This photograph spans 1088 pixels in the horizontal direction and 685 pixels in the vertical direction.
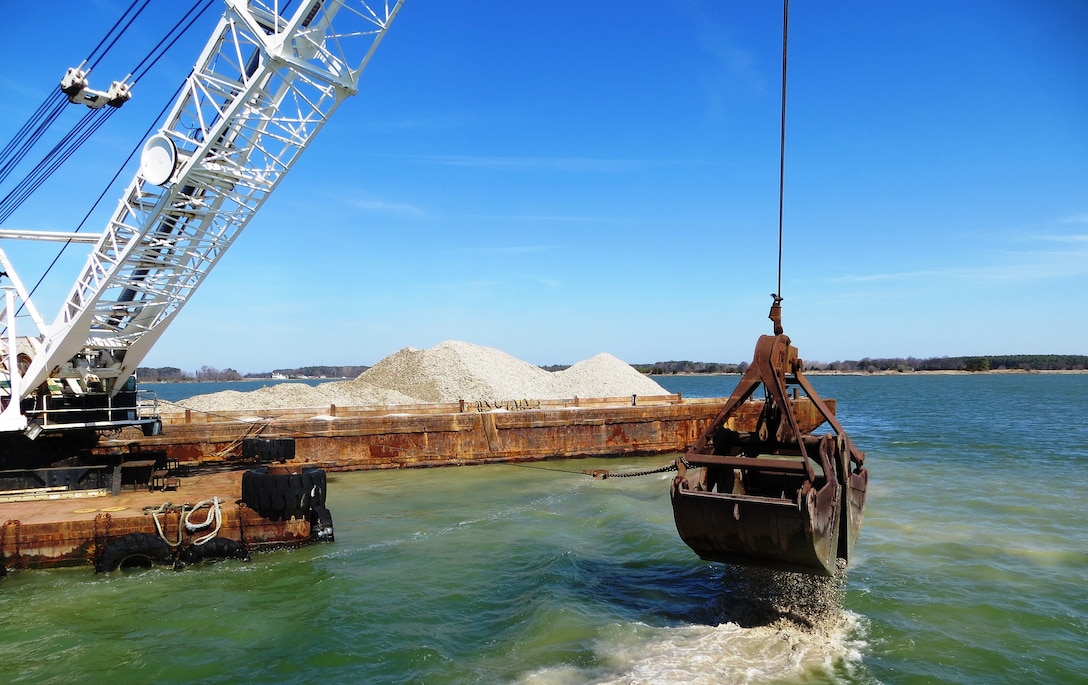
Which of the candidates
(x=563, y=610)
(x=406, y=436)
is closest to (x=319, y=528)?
(x=563, y=610)

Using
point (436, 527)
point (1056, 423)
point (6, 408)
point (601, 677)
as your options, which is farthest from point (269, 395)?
point (1056, 423)

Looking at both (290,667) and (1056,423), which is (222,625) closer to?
(290,667)

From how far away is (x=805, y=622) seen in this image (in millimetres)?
8195

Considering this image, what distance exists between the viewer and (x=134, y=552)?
1031 centimetres

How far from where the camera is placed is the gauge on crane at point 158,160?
491 inches

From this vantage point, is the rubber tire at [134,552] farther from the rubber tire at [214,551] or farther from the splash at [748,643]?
the splash at [748,643]

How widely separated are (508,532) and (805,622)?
6.29 m

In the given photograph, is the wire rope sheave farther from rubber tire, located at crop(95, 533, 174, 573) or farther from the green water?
rubber tire, located at crop(95, 533, 174, 573)

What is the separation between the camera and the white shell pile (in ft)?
118

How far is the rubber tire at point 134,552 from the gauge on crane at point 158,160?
6.52m

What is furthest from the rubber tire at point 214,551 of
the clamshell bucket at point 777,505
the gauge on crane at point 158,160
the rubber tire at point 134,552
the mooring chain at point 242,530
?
the clamshell bucket at point 777,505

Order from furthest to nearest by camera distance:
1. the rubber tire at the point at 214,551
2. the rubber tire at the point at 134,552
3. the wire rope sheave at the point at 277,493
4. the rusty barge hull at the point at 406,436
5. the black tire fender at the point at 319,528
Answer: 1. the rusty barge hull at the point at 406,436
2. the black tire fender at the point at 319,528
3. the wire rope sheave at the point at 277,493
4. the rubber tire at the point at 214,551
5. the rubber tire at the point at 134,552

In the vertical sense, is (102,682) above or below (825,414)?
below

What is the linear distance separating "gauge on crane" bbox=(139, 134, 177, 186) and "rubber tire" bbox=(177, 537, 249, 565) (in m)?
6.79
